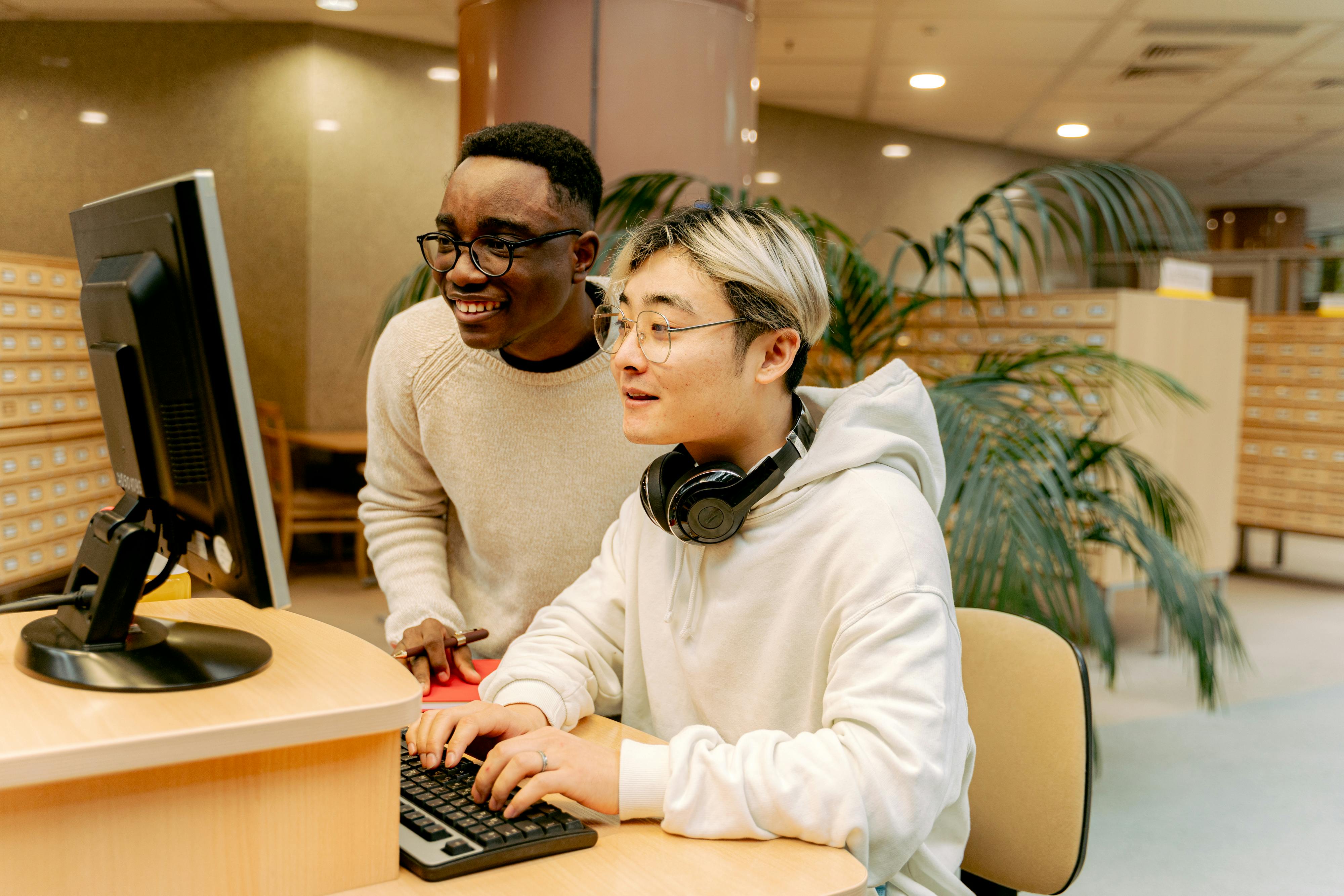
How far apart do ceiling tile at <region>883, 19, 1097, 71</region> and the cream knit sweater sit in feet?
16.7

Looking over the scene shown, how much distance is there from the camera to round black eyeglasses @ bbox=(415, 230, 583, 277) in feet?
5.02

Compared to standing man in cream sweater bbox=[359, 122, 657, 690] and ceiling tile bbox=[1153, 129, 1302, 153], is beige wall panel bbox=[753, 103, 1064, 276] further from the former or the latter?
standing man in cream sweater bbox=[359, 122, 657, 690]

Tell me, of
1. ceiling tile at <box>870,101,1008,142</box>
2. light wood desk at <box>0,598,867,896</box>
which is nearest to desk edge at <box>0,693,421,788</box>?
light wood desk at <box>0,598,867,896</box>

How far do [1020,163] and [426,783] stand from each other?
9.66 metres

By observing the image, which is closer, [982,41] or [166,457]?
[166,457]

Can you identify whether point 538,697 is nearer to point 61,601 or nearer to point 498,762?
point 498,762

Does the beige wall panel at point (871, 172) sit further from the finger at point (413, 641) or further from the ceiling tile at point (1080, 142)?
the finger at point (413, 641)

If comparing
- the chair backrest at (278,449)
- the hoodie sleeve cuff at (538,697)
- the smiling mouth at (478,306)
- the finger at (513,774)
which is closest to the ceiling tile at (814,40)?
the chair backrest at (278,449)

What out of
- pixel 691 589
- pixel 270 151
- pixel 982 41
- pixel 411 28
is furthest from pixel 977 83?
pixel 691 589

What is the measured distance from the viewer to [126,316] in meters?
0.93

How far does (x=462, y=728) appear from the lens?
1.17 meters

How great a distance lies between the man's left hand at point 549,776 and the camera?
1.03 metres

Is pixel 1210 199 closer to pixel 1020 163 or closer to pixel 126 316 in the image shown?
pixel 1020 163

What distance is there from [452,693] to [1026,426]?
63.5 inches
